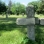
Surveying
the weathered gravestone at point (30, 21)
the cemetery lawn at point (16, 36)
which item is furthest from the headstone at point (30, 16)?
the cemetery lawn at point (16, 36)

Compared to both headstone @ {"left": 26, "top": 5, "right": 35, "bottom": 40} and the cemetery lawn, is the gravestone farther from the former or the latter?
the cemetery lawn

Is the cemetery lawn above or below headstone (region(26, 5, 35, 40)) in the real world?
below

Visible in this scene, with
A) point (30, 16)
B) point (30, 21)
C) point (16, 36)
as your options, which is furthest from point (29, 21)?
point (16, 36)

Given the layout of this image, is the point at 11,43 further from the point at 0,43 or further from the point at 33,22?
the point at 33,22

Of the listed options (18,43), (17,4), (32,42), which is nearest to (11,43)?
(18,43)

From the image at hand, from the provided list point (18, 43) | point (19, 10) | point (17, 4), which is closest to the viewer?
point (18, 43)

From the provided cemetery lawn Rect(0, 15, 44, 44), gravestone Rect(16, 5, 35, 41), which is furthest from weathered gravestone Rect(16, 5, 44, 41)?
cemetery lawn Rect(0, 15, 44, 44)

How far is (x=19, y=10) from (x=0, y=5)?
2999 cm

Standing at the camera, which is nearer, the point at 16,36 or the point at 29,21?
the point at 29,21

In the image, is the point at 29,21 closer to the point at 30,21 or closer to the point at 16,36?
the point at 30,21

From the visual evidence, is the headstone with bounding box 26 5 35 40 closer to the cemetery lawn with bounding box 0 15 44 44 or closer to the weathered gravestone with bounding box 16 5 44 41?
the weathered gravestone with bounding box 16 5 44 41

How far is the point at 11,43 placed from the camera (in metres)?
5.27

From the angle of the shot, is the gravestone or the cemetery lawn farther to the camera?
the cemetery lawn

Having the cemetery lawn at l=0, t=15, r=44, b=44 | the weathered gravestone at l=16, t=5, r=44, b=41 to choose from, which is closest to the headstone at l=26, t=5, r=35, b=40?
the weathered gravestone at l=16, t=5, r=44, b=41
